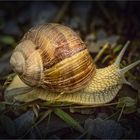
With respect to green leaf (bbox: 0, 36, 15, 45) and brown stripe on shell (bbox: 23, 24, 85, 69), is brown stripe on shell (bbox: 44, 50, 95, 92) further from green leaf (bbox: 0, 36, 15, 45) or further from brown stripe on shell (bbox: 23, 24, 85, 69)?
green leaf (bbox: 0, 36, 15, 45)

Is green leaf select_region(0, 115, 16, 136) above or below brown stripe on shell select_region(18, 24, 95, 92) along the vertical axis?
below

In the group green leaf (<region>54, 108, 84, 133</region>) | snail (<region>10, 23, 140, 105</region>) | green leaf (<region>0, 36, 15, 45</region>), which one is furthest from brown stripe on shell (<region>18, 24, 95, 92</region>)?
green leaf (<region>0, 36, 15, 45</region>)

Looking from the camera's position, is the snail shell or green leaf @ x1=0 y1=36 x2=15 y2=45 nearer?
the snail shell

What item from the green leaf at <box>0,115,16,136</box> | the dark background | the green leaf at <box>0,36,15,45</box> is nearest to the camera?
the green leaf at <box>0,115,16,136</box>

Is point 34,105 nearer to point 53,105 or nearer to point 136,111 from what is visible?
point 53,105

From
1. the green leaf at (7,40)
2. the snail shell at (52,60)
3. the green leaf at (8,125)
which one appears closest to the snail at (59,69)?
the snail shell at (52,60)

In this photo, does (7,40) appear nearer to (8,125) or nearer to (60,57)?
(60,57)
